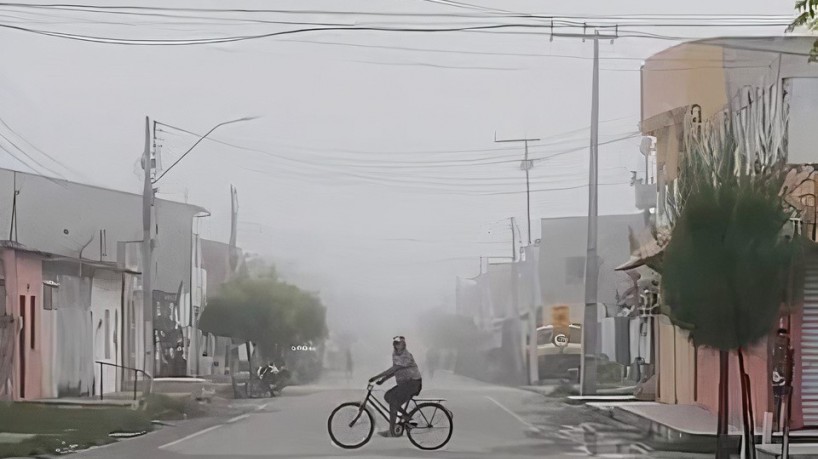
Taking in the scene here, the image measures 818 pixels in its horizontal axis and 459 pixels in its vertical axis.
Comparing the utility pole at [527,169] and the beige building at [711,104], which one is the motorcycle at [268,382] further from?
the beige building at [711,104]

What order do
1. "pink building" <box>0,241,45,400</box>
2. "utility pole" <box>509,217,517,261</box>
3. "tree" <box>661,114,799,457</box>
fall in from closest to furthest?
"utility pole" <box>509,217,517,261</box>
"tree" <box>661,114,799,457</box>
"pink building" <box>0,241,45,400</box>

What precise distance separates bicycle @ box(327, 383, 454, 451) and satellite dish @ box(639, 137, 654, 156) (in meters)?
2.08

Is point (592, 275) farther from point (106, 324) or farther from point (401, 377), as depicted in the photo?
point (106, 324)

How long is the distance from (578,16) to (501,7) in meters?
0.50

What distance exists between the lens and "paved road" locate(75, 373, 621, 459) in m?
6.76

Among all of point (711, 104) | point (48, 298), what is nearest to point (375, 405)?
point (48, 298)

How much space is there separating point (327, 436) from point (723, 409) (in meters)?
2.57

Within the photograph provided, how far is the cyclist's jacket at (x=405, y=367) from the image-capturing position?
6.72 m

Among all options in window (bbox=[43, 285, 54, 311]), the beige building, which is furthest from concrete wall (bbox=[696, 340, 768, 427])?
window (bbox=[43, 285, 54, 311])

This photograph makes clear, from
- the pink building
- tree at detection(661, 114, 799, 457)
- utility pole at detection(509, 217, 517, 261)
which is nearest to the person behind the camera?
utility pole at detection(509, 217, 517, 261)

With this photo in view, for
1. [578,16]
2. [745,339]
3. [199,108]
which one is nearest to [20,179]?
[199,108]

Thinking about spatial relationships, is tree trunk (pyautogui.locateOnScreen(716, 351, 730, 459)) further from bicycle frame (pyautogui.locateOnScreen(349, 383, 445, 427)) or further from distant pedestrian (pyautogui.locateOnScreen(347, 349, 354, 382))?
distant pedestrian (pyautogui.locateOnScreen(347, 349, 354, 382))

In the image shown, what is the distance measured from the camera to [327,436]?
22.7 feet

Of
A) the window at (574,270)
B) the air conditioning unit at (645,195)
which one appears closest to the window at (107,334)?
the window at (574,270)
